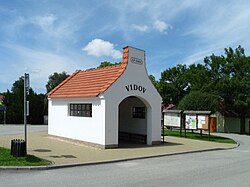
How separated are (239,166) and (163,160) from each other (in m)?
Result: 3.09

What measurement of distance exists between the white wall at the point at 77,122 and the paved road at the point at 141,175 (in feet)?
14.7

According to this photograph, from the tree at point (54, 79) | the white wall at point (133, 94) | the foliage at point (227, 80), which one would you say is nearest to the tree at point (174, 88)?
the foliage at point (227, 80)

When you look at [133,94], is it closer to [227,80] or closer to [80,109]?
[80,109]

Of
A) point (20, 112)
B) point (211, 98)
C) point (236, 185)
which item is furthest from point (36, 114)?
point (236, 185)

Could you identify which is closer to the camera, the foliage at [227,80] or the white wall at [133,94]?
the white wall at [133,94]

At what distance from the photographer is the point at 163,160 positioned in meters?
13.3

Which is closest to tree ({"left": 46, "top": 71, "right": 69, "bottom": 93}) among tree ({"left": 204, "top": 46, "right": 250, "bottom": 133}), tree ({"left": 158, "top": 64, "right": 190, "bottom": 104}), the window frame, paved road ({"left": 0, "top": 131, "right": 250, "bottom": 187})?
tree ({"left": 158, "top": 64, "right": 190, "bottom": 104})

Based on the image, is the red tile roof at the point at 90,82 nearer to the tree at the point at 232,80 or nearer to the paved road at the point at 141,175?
the paved road at the point at 141,175

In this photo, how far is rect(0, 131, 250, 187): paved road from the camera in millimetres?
8797

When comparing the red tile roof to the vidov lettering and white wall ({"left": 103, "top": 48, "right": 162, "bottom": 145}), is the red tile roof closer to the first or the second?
white wall ({"left": 103, "top": 48, "right": 162, "bottom": 145})

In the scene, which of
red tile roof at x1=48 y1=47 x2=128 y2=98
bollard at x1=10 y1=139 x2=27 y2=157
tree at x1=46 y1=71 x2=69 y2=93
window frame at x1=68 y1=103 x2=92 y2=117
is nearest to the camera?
bollard at x1=10 y1=139 x2=27 y2=157

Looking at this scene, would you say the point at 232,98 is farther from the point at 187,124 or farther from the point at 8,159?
the point at 8,159

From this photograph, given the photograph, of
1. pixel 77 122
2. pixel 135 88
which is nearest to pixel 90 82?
pixel 77 122

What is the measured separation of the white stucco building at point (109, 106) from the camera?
16.7 m
